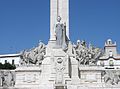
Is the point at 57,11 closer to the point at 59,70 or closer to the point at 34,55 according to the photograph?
the point at 34,55

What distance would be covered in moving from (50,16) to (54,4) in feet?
4.18

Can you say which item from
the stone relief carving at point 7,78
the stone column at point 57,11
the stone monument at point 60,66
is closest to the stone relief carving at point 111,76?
the stone monument at point 60,66

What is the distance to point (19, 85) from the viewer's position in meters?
30.5

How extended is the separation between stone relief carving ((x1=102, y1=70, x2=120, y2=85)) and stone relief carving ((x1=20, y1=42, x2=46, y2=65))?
6.28m

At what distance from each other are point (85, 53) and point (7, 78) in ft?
26.8

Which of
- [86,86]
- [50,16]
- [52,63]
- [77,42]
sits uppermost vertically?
[50,16]

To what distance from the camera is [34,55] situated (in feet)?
104

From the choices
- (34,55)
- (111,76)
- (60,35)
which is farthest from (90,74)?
(34,55)

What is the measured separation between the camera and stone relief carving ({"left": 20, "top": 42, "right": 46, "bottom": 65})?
31688mm

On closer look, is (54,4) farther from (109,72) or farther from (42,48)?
(109,72)

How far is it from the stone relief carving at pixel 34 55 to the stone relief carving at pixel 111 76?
247 inches

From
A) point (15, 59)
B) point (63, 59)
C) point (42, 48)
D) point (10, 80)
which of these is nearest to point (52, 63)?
point (63, 59)

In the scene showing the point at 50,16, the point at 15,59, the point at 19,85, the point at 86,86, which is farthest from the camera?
the point at 15,59

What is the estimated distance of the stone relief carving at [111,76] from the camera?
31620 mm
